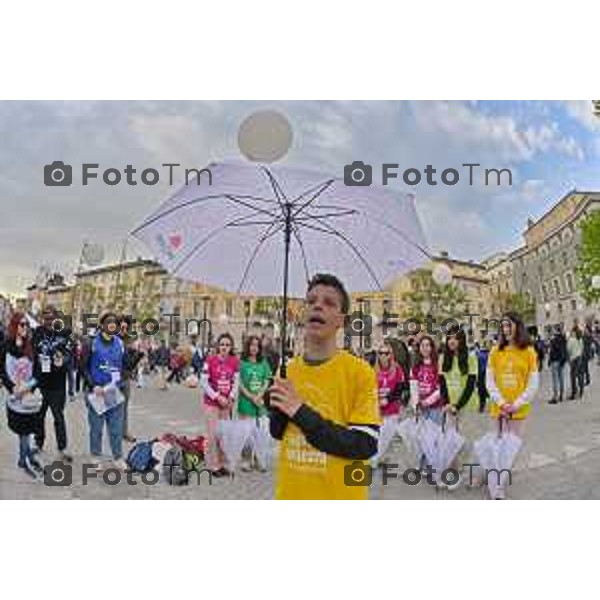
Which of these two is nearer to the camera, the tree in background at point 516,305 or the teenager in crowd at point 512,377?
the teenager in crowd at point 512,377

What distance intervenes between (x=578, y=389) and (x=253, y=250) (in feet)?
7.88

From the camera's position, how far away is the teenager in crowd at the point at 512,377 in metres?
4.43

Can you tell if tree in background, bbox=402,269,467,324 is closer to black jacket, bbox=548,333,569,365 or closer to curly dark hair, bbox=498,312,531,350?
curly dark hair, bbox=498,312,531,350

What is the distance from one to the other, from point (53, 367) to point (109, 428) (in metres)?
0.52

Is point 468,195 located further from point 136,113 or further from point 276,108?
point 136,113

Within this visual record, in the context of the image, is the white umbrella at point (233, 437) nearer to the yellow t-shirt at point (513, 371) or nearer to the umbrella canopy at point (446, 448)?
the umbrella canopy at point (446, 448)

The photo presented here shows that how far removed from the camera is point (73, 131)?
4297mm

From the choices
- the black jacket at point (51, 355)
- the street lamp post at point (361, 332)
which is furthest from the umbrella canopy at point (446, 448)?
the black jacket at point (51, 355)

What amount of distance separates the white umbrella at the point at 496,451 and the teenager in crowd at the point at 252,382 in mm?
1408

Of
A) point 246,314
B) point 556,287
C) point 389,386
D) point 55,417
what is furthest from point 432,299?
point 55,417

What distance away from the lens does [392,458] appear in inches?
175

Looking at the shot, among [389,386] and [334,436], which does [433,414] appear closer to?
[389,386]

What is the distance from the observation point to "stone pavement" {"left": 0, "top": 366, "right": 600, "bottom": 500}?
429 cm
